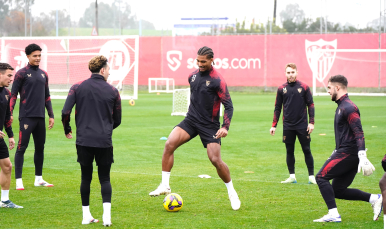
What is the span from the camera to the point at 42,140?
8.30m

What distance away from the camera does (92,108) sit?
5.70 meters

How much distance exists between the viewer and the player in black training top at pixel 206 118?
686 cm

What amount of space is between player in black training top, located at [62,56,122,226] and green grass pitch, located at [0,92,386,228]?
0.78m

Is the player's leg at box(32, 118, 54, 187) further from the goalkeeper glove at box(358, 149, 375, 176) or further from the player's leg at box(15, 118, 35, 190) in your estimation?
the goalkeeper glove at box(358, 149, 375, 176)

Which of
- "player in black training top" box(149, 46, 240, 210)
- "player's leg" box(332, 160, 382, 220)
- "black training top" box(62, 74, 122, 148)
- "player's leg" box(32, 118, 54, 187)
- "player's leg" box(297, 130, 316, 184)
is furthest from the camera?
"player's leg" box(297, 130, 316, 184)

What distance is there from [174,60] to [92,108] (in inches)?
1380

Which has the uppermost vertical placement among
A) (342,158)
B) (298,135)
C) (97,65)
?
(97,65)

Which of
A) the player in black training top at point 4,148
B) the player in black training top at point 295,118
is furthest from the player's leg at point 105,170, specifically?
the player in black training top at point 295,118

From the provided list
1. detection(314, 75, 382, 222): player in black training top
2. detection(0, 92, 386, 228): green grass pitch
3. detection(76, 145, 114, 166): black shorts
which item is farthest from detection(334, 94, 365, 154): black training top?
detection(76, 145, 114, 166): black shorts

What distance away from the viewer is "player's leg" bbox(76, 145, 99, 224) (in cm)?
580

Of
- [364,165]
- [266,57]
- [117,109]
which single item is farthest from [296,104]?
[266,57]

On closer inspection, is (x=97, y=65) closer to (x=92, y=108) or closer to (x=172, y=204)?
(x=92, y=108)

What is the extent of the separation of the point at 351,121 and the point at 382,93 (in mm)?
30908

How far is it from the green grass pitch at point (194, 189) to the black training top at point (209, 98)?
126cm
